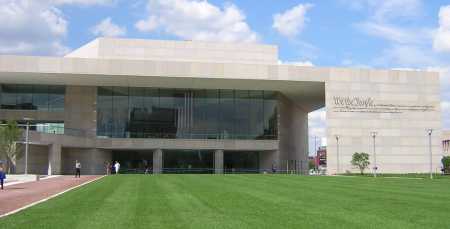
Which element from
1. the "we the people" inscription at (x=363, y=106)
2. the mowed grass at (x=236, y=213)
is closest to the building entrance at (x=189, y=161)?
the "we the people" inscription at (x=363, y=106)

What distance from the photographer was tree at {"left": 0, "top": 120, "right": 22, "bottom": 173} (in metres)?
48.5

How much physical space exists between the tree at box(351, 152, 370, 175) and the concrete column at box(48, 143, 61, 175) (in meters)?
32.0

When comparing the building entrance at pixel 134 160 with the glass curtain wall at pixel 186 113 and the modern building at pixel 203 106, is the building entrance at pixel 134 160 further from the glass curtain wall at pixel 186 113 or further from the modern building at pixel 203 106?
the glass curtain wall at pixel 186 113

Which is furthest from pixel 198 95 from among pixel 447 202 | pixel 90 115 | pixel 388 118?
pixel 447 202

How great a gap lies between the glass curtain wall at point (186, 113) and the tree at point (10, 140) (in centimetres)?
1697

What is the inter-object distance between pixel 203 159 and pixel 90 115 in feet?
48.9

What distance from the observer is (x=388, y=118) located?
65.3 m

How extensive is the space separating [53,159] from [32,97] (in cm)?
1407

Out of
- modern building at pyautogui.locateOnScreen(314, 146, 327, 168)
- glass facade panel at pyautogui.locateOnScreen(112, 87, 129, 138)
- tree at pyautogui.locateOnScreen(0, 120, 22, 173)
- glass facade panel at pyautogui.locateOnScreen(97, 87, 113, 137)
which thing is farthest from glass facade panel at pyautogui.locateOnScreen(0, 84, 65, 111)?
modern building at pyautogui.locateOnScreen(314, 146, 327, 168)

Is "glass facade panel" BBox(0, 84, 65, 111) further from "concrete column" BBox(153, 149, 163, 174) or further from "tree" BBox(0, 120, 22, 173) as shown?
"tree" BBox(0, 120, 22, 173)

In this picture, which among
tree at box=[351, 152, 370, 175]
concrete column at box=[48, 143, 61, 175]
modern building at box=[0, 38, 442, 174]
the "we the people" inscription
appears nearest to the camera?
concrete column at box=[48, 143, 61, 175]

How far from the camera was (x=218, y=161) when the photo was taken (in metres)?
68.4

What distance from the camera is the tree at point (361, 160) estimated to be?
2424 inches

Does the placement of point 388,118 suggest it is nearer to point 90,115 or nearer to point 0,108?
point 90,115
